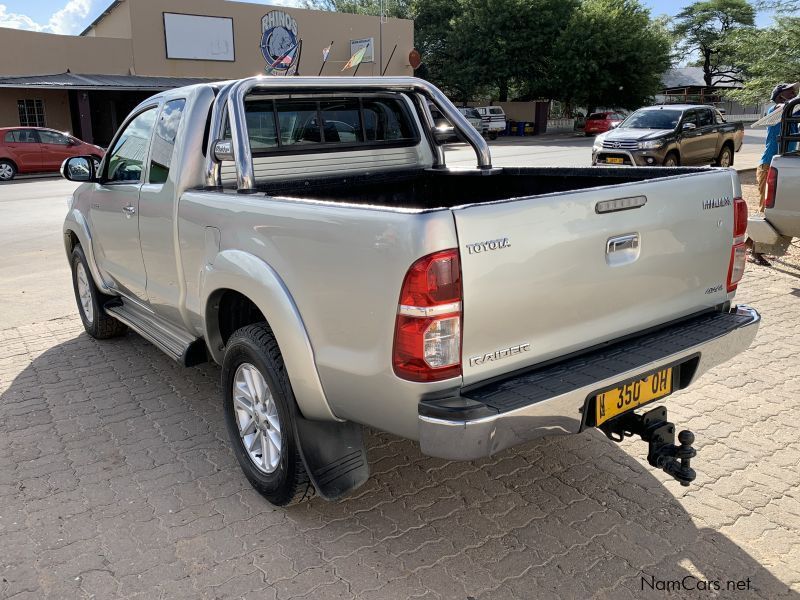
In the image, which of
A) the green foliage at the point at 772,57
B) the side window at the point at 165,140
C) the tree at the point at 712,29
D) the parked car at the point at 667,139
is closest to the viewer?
the side window at the point at 165,140

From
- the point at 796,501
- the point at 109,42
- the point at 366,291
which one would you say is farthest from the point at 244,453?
the point at 109,42

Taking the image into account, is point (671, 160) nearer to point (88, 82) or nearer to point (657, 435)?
point (657, 435)

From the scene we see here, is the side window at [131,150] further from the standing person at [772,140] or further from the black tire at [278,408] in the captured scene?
the standing person at [772,140]

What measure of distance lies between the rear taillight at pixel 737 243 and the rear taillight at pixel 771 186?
3791mm

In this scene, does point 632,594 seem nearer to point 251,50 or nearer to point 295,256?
point 295,256

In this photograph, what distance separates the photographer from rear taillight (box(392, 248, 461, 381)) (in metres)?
2.37

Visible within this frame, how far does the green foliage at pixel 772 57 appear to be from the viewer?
1641 centimetres

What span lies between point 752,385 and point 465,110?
32615 mm

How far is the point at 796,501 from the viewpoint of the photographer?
3.25m

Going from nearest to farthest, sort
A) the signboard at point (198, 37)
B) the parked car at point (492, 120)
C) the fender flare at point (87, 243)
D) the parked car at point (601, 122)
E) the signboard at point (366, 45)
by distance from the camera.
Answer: the fender flare at point (87, 243), the signboard at point (198, 37), the signboard at point (366, 45), the parked car at point (492, 120), the parked car at point (601, 122)

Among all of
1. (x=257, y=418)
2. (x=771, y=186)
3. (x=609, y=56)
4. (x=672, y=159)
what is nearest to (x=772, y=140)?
(x=771, y=186)

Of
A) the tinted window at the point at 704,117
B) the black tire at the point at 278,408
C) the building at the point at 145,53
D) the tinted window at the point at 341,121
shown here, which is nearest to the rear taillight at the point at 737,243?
the black tire at the point at 278,408

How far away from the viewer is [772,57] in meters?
16.8

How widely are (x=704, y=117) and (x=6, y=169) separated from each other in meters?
19.1
